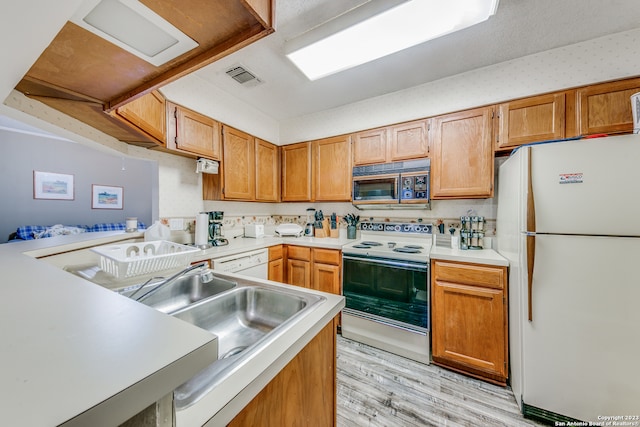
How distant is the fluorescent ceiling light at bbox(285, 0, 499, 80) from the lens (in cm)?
137

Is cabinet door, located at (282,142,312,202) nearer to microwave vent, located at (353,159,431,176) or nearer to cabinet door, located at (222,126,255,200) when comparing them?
cabinet door, located at (222,126,255,200)

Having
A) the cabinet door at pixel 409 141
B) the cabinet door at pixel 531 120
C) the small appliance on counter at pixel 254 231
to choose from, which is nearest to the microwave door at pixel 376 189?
the cabinet door at pixel 409 141

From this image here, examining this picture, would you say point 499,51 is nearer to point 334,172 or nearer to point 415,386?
point 334,172

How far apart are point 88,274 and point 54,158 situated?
5.07 metres

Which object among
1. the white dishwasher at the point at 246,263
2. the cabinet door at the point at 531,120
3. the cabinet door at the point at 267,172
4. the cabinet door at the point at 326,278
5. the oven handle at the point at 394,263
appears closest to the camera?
the cabinet door at the point at 531,120

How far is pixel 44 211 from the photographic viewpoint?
4.20m

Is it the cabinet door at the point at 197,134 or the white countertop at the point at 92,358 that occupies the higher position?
the cabinet door at the point at 197,134

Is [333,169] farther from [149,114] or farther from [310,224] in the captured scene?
[149,114]

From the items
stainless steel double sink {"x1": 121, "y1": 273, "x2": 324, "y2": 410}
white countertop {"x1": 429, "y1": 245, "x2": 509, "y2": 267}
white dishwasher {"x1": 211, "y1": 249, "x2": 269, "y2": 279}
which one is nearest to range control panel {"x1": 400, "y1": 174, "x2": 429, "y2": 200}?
white countertop {"x1": 429, "y1": 245, "x2": 509, "y2": 267}

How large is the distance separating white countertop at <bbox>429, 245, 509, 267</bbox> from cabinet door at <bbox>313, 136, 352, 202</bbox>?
1145mm

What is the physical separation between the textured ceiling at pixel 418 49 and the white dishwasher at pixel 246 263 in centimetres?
174

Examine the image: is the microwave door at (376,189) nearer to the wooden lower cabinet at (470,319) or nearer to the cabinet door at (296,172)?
the cabinet door at (296,172)

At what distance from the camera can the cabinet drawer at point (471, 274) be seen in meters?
1.74

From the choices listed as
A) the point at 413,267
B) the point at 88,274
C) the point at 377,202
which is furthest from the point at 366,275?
the point at 88,274
